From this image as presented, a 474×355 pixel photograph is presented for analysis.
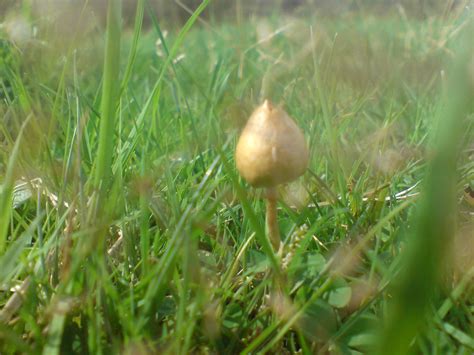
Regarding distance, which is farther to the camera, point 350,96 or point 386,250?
point 350,96

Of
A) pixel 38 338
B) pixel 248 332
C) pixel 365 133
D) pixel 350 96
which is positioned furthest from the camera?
pixel 350 96

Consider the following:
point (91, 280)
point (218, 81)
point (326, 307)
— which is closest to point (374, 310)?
point (326, 307)

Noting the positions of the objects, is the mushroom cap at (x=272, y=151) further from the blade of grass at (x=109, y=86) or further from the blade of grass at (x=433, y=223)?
the blade of grass at (x=433, y=223)

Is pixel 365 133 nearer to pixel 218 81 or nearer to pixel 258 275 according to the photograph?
pixel 218 81

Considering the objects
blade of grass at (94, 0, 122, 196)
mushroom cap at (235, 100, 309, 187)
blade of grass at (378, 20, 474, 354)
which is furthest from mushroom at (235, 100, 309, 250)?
blade of grass at (378, 20, 474, 354)

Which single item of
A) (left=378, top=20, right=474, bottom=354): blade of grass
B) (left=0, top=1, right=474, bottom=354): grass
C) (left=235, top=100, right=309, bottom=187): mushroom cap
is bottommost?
(left=0, top=1, right=474, bottom=354): grass

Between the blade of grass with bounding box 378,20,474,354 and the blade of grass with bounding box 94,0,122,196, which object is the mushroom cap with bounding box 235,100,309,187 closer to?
the blade of grass with bounding box 94,0,122,196

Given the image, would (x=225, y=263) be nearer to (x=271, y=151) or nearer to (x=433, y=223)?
(x=271, y=151)

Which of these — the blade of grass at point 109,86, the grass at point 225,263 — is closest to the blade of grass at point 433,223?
the grass at point 225,263

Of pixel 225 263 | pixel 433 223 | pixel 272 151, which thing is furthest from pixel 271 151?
pixel 433 223
